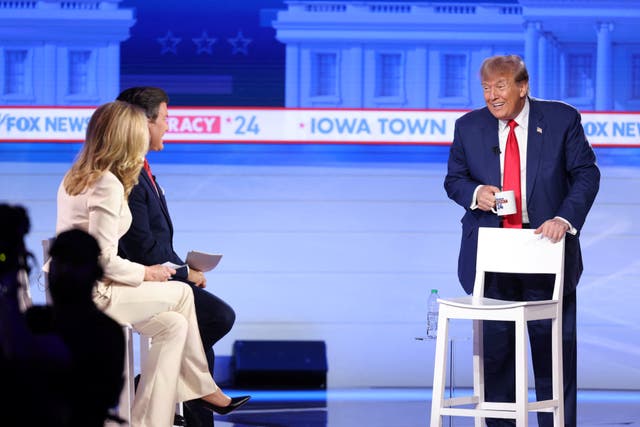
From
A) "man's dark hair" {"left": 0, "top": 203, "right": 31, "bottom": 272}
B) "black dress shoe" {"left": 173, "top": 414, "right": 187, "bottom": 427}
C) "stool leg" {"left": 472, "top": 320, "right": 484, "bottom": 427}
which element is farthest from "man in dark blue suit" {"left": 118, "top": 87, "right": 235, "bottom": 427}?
"man's dark hair" {"left": 0, "top": 203, "right": 31, "bottom": 272}

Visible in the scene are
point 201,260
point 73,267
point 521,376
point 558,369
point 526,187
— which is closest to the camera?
point 73,267

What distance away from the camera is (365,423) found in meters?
4.61

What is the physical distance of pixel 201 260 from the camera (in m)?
3.83

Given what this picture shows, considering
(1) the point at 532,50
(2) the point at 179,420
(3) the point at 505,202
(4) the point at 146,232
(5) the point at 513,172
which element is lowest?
(2) the point at 179,420

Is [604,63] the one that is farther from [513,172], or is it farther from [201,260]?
[201,260]

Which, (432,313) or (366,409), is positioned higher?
(432,313)

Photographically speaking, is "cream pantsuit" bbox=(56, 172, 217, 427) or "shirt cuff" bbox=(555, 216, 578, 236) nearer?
"cream pantsuit" bbox=(56, 172, 217, 427)

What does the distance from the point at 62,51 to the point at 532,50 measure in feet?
8.34

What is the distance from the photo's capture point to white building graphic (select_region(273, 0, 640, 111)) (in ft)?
18.5

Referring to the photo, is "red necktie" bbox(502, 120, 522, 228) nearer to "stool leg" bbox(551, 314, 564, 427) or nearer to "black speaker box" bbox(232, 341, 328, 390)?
"stool leg" bbox(551, 314, 564, 427)

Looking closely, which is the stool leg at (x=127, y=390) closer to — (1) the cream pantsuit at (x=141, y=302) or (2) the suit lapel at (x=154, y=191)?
(1) the cream pantsuit at (x=141, y=302)

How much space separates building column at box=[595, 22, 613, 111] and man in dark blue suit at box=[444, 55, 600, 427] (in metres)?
1.98

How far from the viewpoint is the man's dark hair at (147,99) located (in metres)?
3.90

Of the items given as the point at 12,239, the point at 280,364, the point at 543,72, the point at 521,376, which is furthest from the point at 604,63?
the point at 12,239
